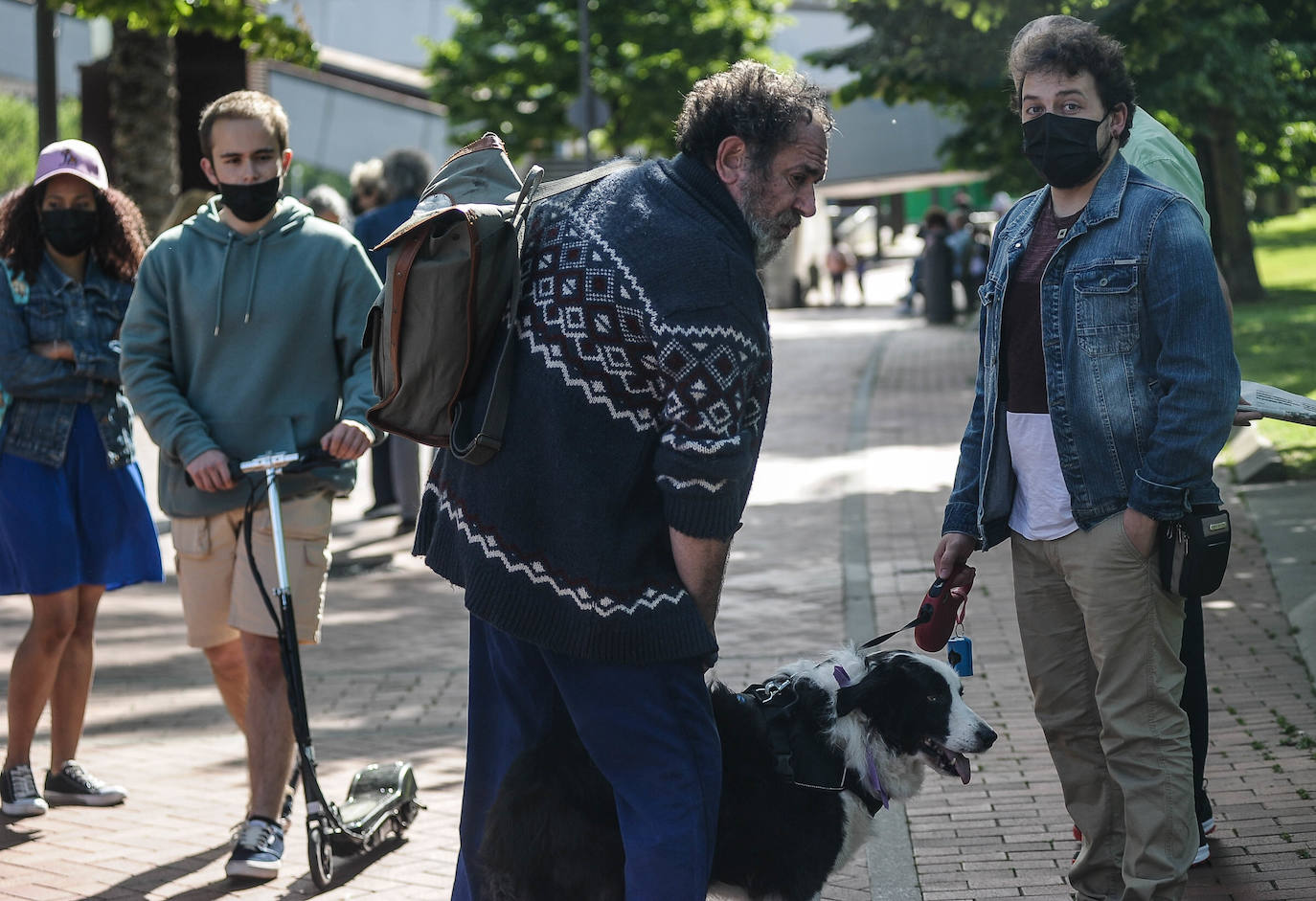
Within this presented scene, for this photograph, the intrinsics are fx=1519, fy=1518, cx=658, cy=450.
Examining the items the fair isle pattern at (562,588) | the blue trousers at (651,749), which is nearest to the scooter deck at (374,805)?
the blue trousers at (651,749)

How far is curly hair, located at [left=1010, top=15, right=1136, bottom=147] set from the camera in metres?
3.57

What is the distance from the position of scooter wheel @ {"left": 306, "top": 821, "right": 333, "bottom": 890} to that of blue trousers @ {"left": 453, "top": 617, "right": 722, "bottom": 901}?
→ 5.20 ft

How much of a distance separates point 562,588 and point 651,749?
372mm

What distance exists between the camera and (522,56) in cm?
3862

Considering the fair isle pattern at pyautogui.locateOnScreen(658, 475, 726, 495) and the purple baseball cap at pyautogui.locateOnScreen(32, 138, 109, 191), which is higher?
the purple baseball cap at pyautogui.locateOnScreen(32, 138, 109, 191)

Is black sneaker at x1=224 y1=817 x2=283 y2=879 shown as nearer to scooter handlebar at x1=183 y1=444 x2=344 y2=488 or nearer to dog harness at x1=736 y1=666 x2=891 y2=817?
scooter handlebar at x1=183 y1=444 x2=344 y2=488

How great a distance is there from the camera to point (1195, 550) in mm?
3439

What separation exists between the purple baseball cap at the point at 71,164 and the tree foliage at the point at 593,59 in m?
31.5

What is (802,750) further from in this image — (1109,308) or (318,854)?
(318,854)

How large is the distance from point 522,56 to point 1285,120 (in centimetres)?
2123

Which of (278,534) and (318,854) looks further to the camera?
(278,534)

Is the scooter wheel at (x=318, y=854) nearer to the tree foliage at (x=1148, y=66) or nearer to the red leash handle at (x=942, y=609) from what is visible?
the red leash handle at (x=942, y=609)

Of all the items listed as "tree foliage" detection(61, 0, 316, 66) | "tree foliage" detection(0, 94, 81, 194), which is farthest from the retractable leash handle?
"tree foliage" detection(0, 94, 81, 194)

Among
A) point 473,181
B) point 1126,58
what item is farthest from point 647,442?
point 1126,58
